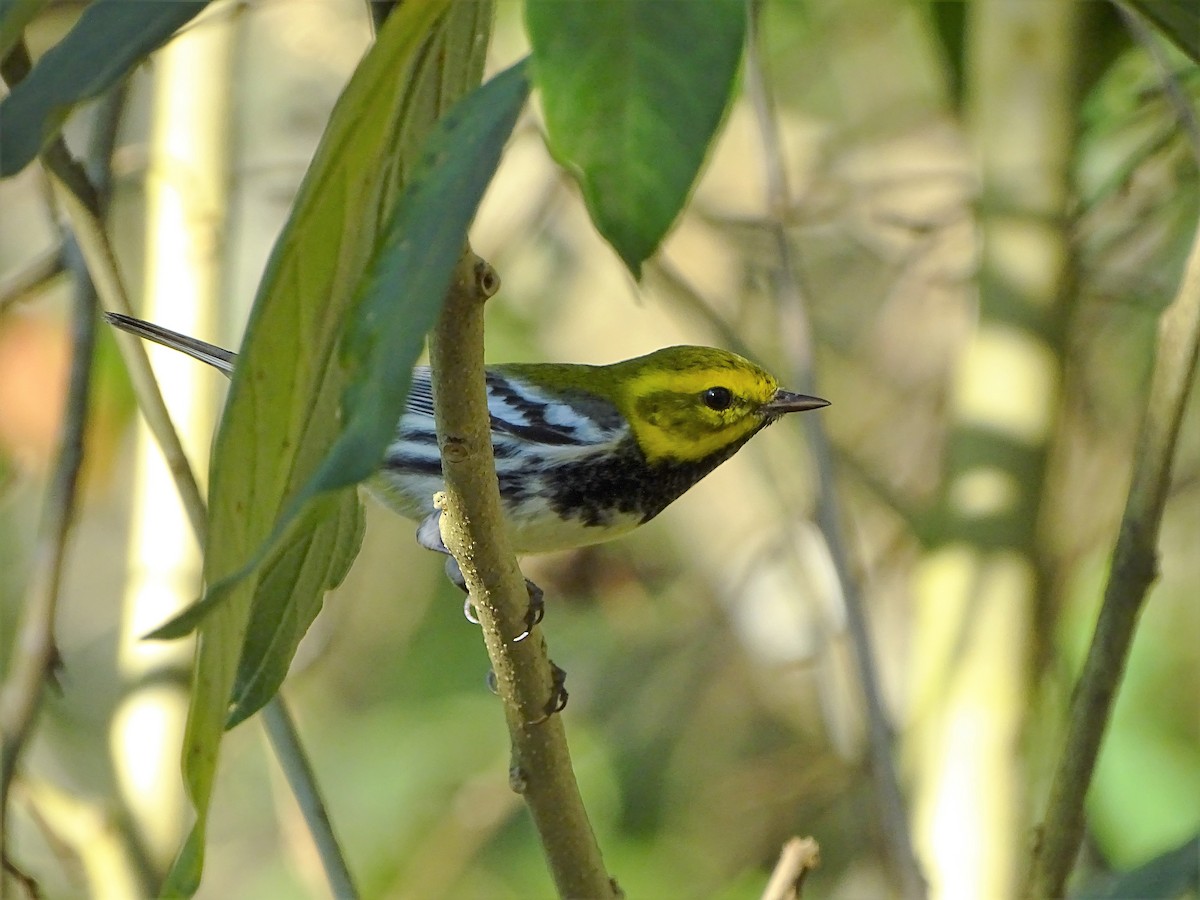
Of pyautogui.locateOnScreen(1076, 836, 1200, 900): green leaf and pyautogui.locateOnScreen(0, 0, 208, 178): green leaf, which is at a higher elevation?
pyautogui.locateOnScreen(0, 0, 208, 178): green leaf

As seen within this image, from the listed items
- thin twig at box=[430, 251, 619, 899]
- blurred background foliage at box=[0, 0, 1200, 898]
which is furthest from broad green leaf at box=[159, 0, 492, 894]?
blurred background foliage at box=[0, 0, 1200, 898]

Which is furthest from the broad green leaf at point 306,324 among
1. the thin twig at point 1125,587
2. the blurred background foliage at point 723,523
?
the blurred background foliage at point 723,523

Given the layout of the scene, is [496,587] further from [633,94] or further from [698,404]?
[698,404]

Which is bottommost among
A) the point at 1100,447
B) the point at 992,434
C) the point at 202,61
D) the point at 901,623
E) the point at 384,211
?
the point at 901,623

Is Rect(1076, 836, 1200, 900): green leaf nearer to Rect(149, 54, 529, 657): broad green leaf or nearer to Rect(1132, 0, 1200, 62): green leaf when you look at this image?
Rect(1132, 0, 1200, 62): green leaf

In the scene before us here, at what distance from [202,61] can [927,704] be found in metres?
1.25

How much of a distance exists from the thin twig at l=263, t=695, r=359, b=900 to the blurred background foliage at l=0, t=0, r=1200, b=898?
3.47 ft

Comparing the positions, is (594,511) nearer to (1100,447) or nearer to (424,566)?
(1100,447)

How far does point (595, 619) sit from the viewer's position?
334 cm

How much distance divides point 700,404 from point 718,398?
26 millimetres

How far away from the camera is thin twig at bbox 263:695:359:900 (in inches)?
41.5

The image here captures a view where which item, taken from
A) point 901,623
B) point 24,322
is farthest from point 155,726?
point 901,623

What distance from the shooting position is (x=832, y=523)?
1579 mm

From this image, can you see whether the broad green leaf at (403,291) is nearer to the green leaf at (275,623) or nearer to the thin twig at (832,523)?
the green leaf at (275,623)
